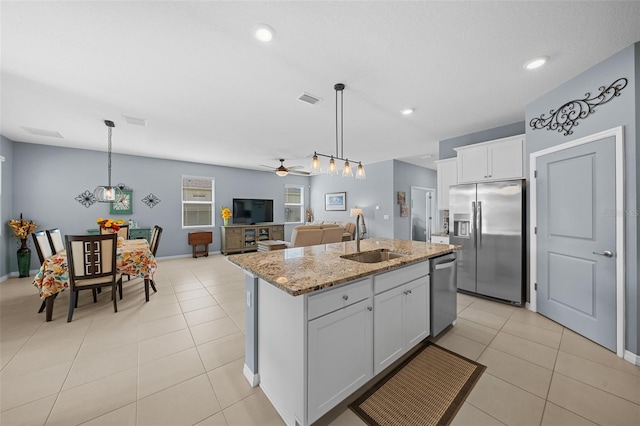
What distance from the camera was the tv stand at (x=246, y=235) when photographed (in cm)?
688

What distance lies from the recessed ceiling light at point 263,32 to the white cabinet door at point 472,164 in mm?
3445

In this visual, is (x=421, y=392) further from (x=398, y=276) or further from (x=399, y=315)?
(x=398, y=276)

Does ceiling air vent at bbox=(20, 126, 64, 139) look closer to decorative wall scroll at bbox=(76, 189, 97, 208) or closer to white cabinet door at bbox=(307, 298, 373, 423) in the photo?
decorative wall scroll at bbox=(76, 189, 97, 208)

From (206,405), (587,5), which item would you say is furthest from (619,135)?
(206,405)

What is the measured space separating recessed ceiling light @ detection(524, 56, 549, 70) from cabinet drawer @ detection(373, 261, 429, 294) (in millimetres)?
2129

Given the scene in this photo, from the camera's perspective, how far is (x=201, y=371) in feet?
6.45

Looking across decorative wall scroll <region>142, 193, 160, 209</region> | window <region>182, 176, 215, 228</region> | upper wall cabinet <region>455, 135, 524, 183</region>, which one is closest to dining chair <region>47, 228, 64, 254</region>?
decorative wall scroll <region>142, 193, 160, 209</region>

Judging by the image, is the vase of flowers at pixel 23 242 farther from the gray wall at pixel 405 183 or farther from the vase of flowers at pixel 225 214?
the gray wall at pixel 405 183

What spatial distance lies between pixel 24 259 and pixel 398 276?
677 centimetres

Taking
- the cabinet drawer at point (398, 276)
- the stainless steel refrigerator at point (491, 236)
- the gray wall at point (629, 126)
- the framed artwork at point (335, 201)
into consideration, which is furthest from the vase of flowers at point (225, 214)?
the gray wall at point (629, 126)

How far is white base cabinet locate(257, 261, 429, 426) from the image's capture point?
1.35 m

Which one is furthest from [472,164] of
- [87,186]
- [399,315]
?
[87,186]

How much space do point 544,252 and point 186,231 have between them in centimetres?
747

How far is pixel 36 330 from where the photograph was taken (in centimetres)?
258
